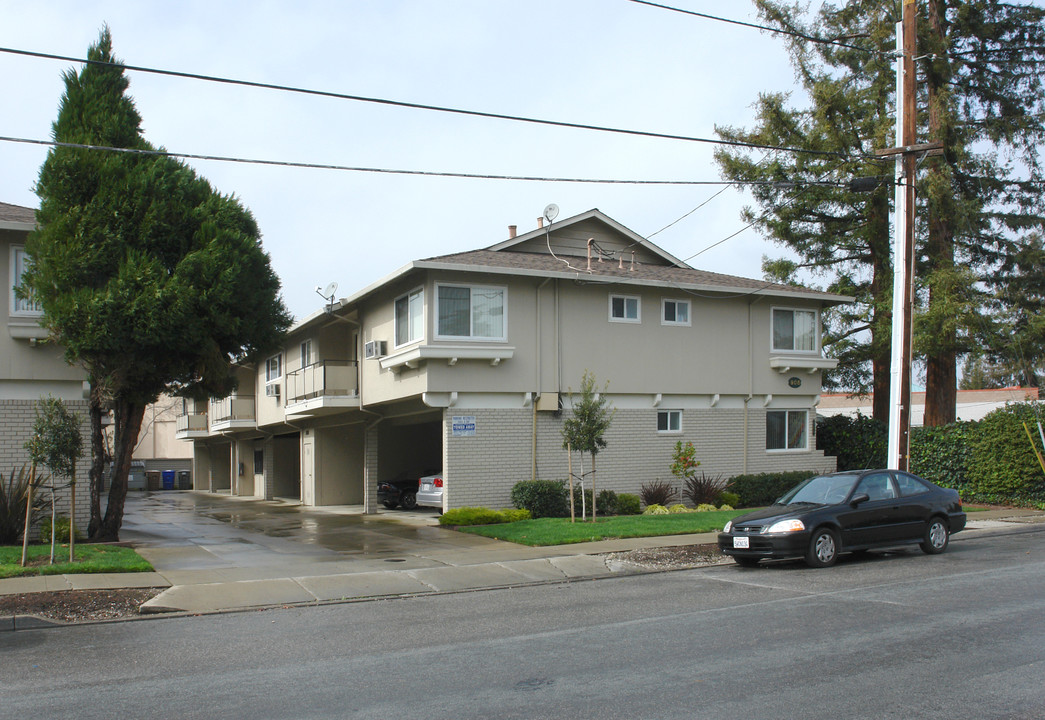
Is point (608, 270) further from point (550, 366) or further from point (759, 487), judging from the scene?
point (759, 487)

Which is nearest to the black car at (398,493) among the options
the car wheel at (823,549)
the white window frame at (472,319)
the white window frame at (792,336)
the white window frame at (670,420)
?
the white window frame at (472,319)

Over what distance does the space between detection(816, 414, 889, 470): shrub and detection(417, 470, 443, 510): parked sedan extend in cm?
1212

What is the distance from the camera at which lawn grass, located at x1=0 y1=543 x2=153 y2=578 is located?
12562mm

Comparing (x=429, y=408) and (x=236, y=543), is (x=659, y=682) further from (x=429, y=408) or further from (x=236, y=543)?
(x=429, y=408)

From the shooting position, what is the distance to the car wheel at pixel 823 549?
13016 millimetres

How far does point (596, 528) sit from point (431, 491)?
260 inches

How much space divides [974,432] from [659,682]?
2029 centimetres

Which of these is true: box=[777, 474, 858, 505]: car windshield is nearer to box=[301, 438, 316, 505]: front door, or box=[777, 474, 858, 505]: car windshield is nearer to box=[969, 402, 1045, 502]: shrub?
box=[969, 402, 1045, 502]: shrub

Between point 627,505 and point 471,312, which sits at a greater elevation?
point 471,312

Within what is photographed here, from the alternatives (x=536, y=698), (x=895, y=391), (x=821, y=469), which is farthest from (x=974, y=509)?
(x=536, y=698)

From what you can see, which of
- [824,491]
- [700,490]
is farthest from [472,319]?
[824,491]

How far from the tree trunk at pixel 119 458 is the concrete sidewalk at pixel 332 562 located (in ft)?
2.18

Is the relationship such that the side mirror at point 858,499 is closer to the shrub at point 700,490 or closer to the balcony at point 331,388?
the shrub at point 700,490

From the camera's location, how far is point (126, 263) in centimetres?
1525
